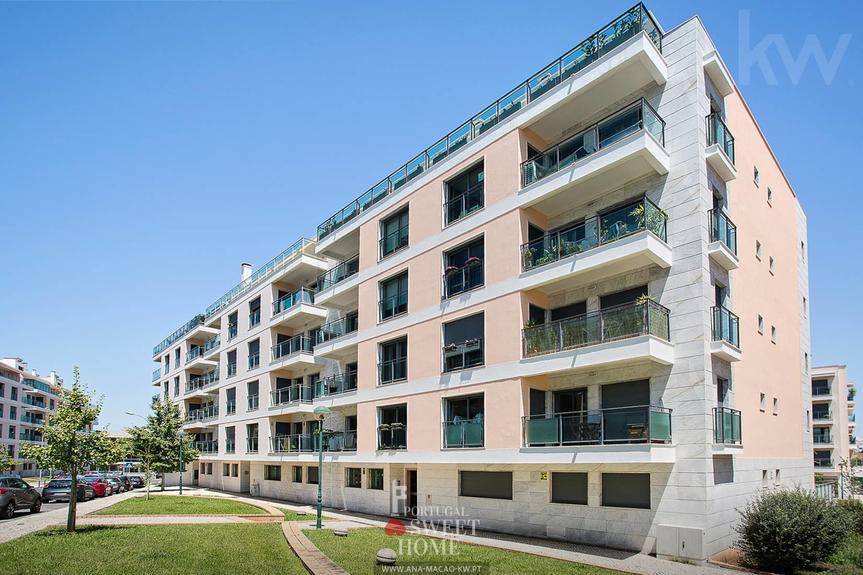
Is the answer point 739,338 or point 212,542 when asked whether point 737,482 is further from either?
point 212,542

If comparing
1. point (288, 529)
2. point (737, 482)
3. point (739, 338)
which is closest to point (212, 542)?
point (288, 529)

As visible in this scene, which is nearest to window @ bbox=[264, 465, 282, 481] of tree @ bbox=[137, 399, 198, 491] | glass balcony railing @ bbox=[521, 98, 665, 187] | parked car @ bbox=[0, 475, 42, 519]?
tree @ bbox=[137, 399, 198, 491]

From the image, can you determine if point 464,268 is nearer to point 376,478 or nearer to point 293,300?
point 376,478

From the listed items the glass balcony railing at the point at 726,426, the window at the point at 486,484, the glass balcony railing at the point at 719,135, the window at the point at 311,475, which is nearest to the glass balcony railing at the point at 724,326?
the glass balcony railing at the point at 726,426

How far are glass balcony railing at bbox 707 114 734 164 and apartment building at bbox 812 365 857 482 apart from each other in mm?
41866

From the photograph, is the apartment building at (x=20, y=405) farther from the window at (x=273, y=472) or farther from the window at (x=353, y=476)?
the window at (x=353, y=476)

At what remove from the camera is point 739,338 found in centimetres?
1808

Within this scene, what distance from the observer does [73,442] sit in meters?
18.5

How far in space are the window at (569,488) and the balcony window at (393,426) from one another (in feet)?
22.2

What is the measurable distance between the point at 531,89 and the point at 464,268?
21.3 ft

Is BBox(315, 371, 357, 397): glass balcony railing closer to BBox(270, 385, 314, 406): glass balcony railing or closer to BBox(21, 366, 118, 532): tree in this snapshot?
BBox(270, 385, 314, 406): glass balcony railing

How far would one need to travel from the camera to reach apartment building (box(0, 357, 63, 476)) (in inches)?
3061

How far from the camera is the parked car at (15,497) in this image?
23.7 metres

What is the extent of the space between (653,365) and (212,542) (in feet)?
42.9
